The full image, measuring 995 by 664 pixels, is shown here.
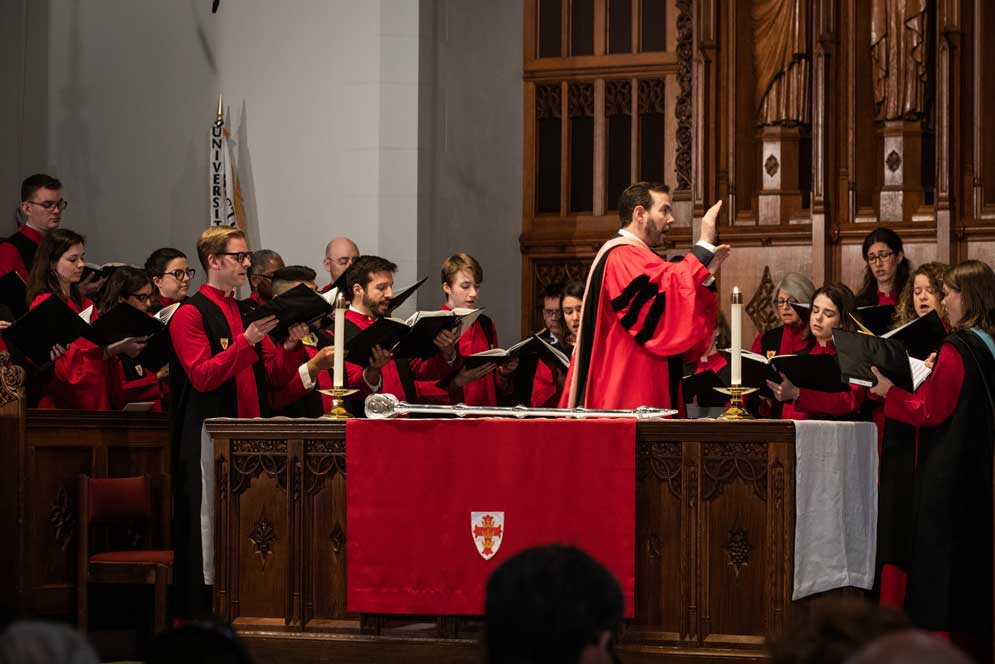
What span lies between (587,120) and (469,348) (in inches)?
122

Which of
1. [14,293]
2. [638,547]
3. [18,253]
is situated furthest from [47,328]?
[638,547]

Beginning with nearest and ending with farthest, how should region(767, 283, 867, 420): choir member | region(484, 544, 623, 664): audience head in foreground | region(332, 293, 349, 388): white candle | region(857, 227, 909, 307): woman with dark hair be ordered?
region(484, 544, 623, 664): audience head in foreground, region(332, 293, 349, 388): white candle, region(767, 283, 867, 420): choir member, region(857, 227, 909, 307): woman with dark hair

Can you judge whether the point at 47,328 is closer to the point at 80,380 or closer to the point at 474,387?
the point at 80,380

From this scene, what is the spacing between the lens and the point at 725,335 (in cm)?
922

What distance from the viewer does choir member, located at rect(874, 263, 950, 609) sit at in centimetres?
649

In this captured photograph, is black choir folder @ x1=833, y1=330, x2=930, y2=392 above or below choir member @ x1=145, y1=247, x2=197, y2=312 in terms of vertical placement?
below

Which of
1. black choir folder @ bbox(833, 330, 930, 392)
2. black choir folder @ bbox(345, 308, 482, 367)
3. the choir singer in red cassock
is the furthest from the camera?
the choir singer in red cassock

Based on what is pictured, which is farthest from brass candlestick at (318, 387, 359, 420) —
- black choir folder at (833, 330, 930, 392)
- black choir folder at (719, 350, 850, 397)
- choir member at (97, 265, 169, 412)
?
black choir folder at (833, 330, 930, 392)

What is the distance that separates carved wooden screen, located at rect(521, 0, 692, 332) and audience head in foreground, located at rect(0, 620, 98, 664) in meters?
8.57

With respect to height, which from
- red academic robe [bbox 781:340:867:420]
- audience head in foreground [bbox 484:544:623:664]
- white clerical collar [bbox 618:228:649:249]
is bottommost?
audience head in foreground [bbox 484:544:623:664]

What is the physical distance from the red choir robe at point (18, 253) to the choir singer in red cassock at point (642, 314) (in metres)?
3.35

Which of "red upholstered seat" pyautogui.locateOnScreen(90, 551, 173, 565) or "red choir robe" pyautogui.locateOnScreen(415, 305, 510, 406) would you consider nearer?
"red upholstered seat" pyautogui.locateOnScreen(90, 551, 173, 565)

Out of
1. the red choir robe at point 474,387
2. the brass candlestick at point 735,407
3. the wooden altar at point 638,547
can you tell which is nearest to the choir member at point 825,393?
the brass candlestick at point 735,407

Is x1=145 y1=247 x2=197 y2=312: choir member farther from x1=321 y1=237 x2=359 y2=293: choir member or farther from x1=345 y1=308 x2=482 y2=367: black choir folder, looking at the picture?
x1=345 y1=308 x2=482 y2=367: black choir folder
